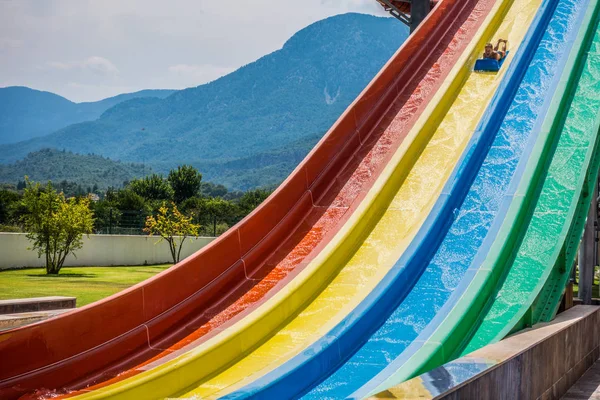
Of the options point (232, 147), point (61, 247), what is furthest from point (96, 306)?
point (232, 147)

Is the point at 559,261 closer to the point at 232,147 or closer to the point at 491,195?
the point at 491,195

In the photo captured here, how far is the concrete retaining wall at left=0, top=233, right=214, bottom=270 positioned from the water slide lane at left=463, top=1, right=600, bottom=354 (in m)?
16.8

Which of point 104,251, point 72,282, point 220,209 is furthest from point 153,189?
point 72,282

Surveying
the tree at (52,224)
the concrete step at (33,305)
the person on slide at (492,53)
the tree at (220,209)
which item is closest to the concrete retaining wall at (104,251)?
the tree at (52,224)

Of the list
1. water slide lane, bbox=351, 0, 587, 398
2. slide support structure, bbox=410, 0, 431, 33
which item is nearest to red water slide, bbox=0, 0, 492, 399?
water slide lane, bbox=351, 0, 587, 398

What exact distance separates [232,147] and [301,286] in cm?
16384

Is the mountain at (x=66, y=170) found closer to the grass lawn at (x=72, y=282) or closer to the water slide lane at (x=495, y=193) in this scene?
the grass lawn at (x=72, y=282)

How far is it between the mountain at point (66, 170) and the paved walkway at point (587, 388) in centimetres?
10976

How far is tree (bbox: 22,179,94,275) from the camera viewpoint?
869 inches

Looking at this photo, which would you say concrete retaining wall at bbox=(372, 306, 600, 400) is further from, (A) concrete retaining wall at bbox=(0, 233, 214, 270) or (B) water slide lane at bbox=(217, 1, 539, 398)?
(A) concrete retaining wall at bbox=(0, 233, 214, 270)

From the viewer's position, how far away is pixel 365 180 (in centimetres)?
1032

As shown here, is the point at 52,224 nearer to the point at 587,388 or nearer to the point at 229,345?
the point at 229,345

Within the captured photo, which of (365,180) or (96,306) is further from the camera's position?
(365,180)

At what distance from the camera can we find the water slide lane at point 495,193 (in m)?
6.82
